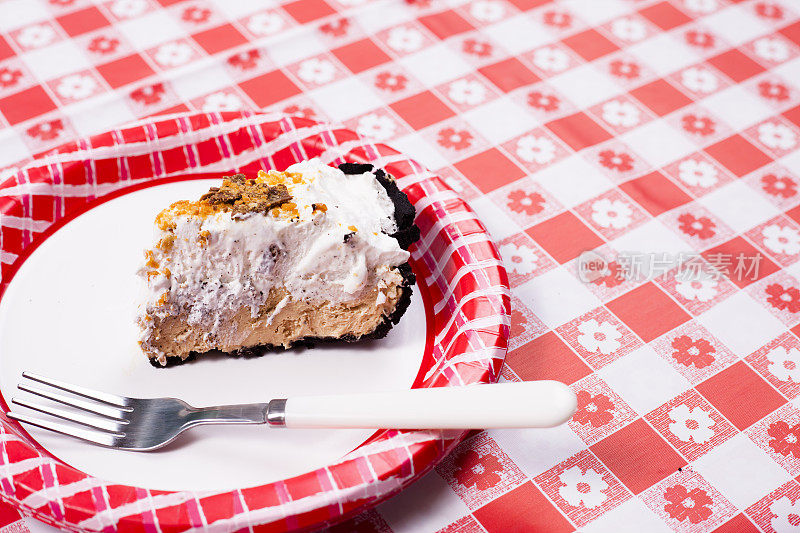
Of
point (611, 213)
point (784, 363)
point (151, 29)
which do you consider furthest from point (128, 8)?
point (784, 363)

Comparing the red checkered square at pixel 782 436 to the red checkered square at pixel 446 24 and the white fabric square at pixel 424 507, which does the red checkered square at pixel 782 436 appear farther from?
the red checkered square at pixel 446 24

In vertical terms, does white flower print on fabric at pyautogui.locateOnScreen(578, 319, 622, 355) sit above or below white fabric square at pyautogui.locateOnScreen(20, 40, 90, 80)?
below

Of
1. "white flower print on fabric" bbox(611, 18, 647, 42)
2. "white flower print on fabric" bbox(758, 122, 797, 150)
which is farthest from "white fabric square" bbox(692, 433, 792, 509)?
"white flower print on fabric" bbox(611, 18, 647, 42)

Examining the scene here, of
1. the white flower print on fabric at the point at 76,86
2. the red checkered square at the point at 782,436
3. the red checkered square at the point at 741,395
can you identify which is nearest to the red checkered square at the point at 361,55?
the white flower print on fabric at the point at 76,86

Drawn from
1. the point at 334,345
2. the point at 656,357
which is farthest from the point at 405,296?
the point at 656,357

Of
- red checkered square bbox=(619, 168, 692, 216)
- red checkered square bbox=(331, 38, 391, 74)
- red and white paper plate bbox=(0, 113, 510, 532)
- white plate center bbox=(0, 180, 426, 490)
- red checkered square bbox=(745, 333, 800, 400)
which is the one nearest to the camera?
red and white paper plate bbox=(0, 113, 510, 532)

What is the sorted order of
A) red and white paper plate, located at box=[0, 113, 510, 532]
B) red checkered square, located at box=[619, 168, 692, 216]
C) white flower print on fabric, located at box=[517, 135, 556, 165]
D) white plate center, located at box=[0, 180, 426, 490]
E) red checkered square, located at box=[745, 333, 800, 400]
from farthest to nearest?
white flower print on fabric, located at box=[517, 135, 556, 165], red checkered square, located at box=[619, 168, 692, 216], red checkered square, located at box=[745, 333, 800, 400], white plate center, located at box=[0, 180, 426, 490], red and white paper plate, located at box=[0, 113, 510, 532]

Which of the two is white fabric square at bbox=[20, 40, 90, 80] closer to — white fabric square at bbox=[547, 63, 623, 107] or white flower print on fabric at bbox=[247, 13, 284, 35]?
white flower print on fabric at bbox=[247, 13, 284, 35]
